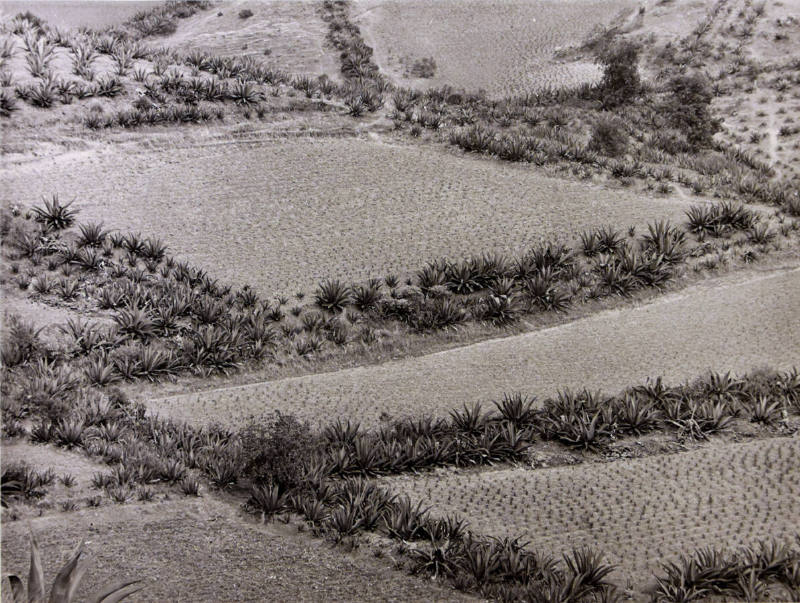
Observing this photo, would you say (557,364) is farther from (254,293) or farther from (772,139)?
(772,139)

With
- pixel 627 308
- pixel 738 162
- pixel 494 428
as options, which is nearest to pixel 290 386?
pixel 494 428

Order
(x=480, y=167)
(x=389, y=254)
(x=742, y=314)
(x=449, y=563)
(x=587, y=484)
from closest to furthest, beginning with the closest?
(x=449, y=563) → (x=587, y=484) → (x=742, y=314) → (x=389, y=254) → (x=480, y=167)

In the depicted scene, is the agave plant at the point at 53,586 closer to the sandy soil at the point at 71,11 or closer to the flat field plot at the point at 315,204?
the flat field plot at the point at 315,204

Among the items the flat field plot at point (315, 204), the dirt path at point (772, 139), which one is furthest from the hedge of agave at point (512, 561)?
the dirt path at point (772, 139)

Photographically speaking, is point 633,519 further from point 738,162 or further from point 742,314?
point 738,162

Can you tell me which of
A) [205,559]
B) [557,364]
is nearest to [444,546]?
[205,559]

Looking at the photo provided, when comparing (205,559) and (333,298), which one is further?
(333,298)
